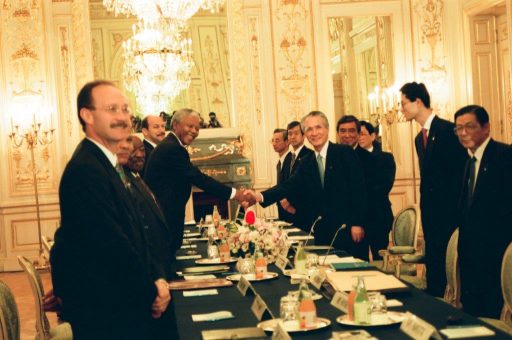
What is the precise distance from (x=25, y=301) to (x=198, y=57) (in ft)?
22.2

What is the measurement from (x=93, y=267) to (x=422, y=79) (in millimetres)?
9567

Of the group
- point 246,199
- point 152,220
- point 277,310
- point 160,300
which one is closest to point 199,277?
point 152,220

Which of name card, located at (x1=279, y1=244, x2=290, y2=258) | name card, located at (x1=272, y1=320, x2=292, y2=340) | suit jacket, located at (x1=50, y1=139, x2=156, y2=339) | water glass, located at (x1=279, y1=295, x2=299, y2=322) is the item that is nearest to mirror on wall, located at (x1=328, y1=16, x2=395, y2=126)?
name card, located at (x1=279, y1=244, x2=290, y2=258)

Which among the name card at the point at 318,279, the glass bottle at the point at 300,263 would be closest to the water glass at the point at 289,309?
the name card at the point at 318,279

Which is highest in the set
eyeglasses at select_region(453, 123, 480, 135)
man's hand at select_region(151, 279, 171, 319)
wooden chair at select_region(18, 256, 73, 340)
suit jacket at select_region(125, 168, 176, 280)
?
eyeglasses at select_region(453, 123, 480, 135)

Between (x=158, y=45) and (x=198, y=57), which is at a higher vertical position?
(x=198, y=57)

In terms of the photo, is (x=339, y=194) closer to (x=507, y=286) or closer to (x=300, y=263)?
(x=300, y=263)

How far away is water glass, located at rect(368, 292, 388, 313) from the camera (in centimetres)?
331

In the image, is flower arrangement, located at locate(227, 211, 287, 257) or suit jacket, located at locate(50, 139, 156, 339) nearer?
suit jacket, located at locate(50, 139, 156, 339)

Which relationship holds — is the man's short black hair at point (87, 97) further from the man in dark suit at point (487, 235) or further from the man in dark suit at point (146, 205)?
the man in dark suit at point (487, 235)

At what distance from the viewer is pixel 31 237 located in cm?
1169

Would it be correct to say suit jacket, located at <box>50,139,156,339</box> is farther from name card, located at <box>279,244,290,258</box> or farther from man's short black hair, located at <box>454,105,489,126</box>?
man's short black hair, located at <box>454,105,489,126</box>

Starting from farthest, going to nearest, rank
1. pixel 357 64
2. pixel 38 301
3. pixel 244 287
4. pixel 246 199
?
pixel 357 64 → pixel 246 199 → pixel 38 301 → pixel 244 287

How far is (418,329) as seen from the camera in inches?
115
